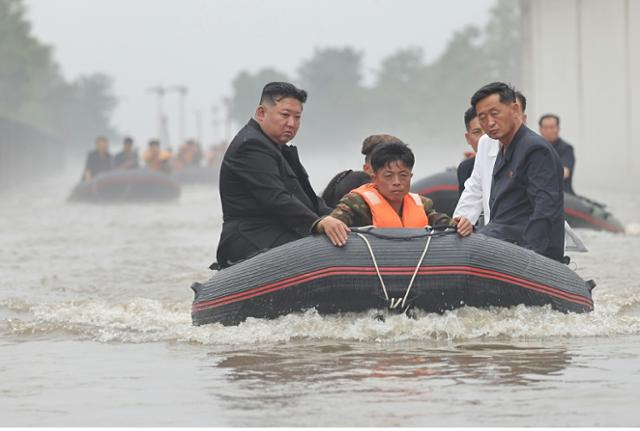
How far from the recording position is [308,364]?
7.37 metres

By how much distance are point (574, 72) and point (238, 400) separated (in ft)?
136

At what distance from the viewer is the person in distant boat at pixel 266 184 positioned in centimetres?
884

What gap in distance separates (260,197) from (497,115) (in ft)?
4.78

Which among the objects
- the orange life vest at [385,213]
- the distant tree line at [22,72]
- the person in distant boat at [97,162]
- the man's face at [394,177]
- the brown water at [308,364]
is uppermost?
the distant tree line at [22,72]

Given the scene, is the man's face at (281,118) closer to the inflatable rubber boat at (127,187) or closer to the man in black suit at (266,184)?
the man in black suit at (266,184)

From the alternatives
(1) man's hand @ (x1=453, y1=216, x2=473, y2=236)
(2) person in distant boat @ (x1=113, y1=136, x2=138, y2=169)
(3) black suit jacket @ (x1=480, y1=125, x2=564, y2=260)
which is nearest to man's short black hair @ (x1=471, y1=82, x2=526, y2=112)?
(3) black suit jacket @ (x1=480, y1=125, x2=564, y2=260)

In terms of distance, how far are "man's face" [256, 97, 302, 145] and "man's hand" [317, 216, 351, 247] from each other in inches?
28.9

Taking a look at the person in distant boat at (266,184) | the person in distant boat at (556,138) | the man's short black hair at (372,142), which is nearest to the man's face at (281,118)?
the person in distant boat at (266,184)

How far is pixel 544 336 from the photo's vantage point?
8328 millimetres

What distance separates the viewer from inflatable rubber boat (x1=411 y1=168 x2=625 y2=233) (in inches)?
638

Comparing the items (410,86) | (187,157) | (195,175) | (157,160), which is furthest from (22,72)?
(410,86)

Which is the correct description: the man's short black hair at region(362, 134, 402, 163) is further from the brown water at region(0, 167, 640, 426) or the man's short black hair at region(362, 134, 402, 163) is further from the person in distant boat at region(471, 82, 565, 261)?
the brown water at region(0, 167, 640, 426)

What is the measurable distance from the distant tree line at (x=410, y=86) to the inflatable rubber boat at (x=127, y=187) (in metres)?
76.3

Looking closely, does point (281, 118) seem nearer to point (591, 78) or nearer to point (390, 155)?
point (390, 155)
